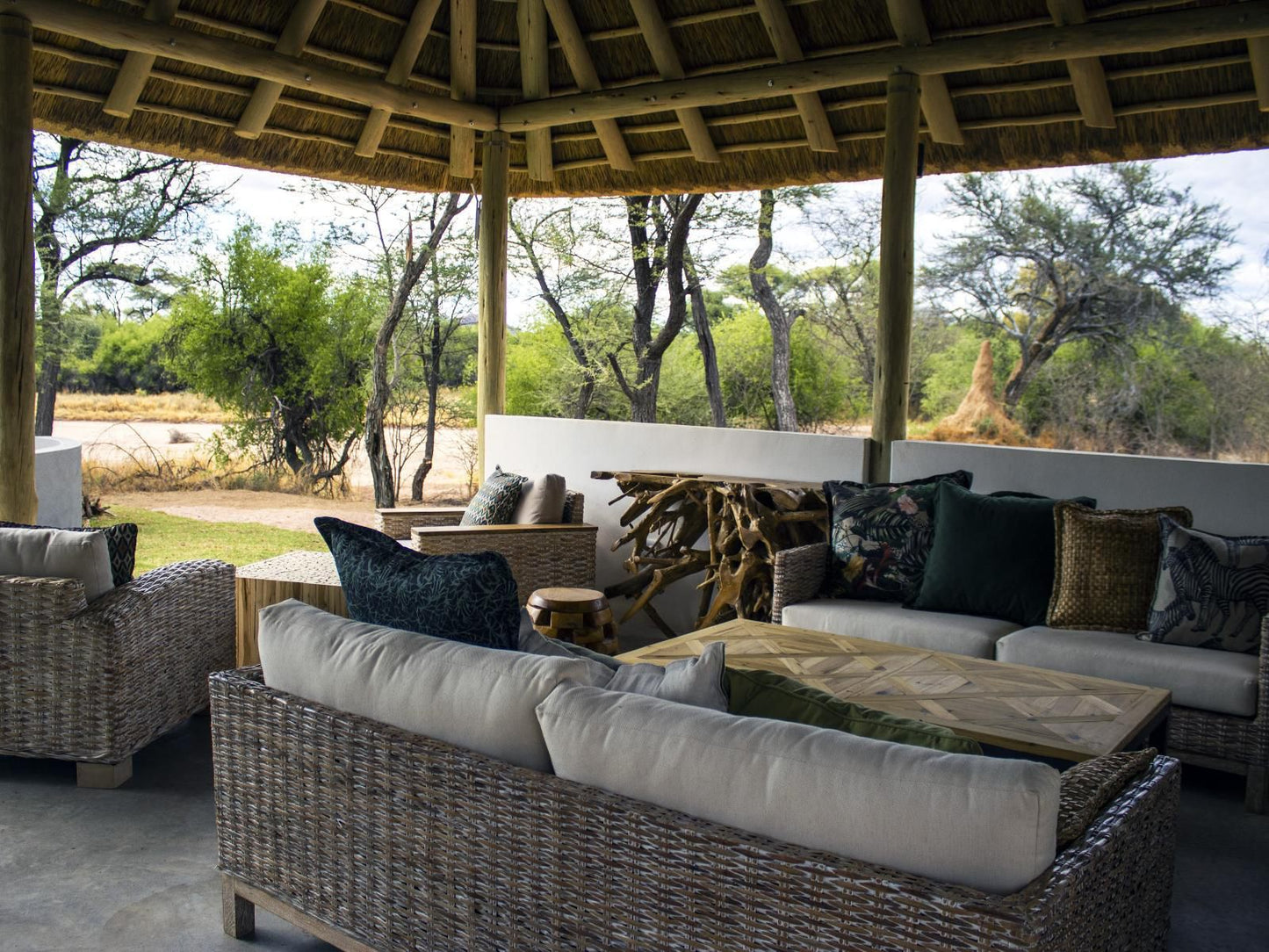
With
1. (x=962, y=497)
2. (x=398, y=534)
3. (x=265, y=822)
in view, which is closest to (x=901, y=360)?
(x=962, y=497)

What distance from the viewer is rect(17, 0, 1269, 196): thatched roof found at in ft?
17.3

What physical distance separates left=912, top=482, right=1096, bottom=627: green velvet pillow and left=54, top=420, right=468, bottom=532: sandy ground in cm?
659

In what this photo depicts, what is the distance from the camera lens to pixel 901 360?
5352 millimetres

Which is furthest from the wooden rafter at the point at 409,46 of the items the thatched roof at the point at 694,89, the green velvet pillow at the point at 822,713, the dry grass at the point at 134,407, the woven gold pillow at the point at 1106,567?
the green velvet pillow at the point at 822,713

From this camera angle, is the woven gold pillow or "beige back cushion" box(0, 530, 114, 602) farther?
the woven gold pillow

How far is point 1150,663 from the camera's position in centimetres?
371

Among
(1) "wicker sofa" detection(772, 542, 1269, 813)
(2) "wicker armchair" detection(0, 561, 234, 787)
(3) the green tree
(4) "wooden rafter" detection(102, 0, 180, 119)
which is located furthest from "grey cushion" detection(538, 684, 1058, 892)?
(3) the green tree

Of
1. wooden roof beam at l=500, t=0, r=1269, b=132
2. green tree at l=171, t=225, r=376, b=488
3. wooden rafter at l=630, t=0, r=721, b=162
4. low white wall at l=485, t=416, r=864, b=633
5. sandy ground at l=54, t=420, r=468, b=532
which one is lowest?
sandy ground at l=54, t=420, r=468, b=532

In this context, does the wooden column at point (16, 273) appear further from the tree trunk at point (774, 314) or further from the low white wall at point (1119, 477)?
the tree trunk at point (774, 314)

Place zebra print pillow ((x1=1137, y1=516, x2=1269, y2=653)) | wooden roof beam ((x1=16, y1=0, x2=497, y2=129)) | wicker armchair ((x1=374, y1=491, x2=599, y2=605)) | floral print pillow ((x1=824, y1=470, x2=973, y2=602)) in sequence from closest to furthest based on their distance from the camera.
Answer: zebra print pillow ((x1=1137, y1=516, x2=1269, y2=653)) < floral print pillow ((x1=824, y1=470, x2=973, y2=602)) < wooden roof beam ((x1=16, y1=0, x2=497, y2=129)) < wicker armchair ((x1=374, y1=491, x2=599, y2=605))

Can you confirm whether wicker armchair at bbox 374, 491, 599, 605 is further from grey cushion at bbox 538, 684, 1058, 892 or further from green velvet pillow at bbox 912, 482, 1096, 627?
grey cushion at bbox 538, 684, 1058, 892

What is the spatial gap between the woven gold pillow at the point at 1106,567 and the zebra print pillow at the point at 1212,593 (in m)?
0.12

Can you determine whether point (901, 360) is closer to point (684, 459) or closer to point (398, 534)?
point (684, 459)

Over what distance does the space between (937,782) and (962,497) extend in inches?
122
